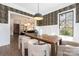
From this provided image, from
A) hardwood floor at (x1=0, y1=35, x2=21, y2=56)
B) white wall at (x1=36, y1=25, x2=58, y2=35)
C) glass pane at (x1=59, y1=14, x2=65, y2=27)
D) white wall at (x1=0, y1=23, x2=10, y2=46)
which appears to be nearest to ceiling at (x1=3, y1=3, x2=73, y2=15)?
glass pane at (x1=59, y1=14, x2=65, y2=27)

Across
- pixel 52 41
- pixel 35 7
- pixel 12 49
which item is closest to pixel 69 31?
pixel 52 41

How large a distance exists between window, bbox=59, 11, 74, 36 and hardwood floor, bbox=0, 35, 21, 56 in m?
0.78

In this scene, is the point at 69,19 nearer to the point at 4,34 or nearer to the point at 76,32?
the point at 76,32

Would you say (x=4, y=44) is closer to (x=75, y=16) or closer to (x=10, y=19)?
(x=10, y=19)

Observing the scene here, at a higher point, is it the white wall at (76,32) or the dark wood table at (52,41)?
the white wall at (76,32)

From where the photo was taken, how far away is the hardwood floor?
1.74 m

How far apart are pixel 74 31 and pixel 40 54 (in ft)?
2.20

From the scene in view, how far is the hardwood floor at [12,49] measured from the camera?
1738 millimetres

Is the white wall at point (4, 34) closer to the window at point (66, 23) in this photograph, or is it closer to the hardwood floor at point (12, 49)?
the hardwood floor at point (12, 49)

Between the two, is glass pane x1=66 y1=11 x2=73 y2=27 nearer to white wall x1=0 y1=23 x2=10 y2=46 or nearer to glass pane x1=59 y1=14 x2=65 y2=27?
glass pane x1=59 y1=14 x2=65 y2=27

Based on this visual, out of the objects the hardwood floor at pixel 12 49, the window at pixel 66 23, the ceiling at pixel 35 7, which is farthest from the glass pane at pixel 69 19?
the hardwood floor at pixel 12 49

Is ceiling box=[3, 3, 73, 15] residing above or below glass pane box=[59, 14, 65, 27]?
above

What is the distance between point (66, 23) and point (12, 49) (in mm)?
992

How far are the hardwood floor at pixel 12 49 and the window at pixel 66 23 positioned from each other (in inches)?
30.8
